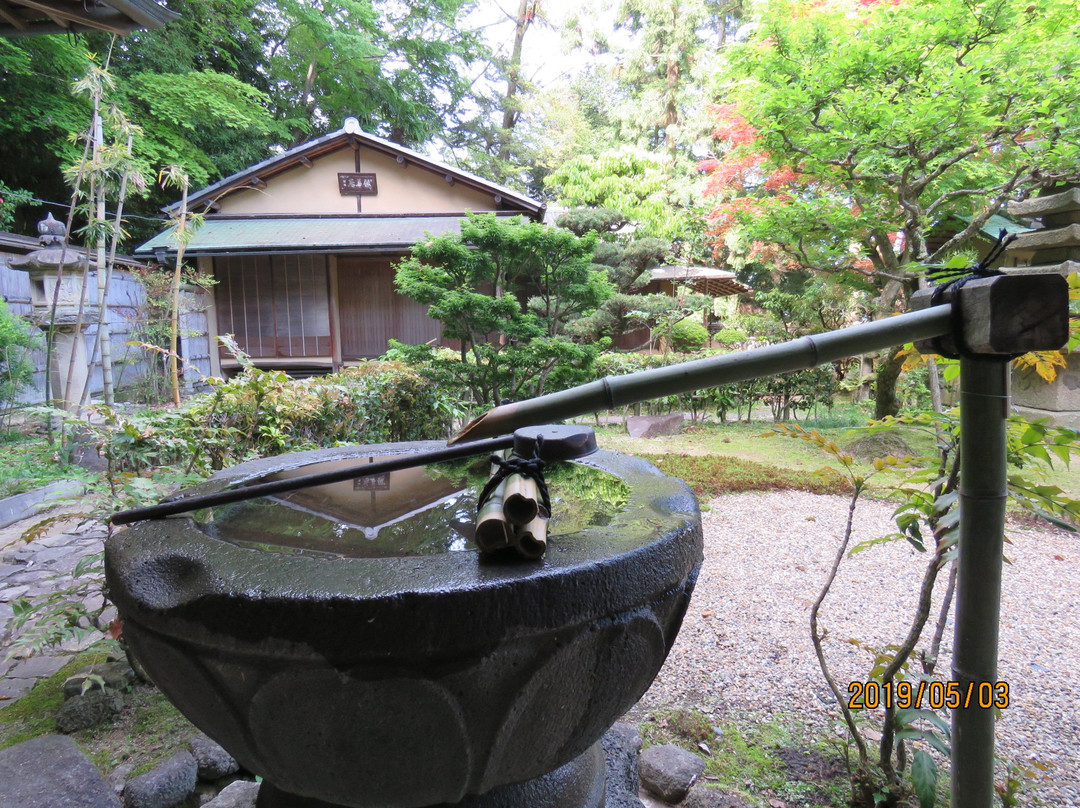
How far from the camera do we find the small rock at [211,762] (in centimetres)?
223

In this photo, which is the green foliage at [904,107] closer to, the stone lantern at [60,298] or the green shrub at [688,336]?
the green shrub at [688,336]

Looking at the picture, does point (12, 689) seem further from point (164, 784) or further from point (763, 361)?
point (763, 361)

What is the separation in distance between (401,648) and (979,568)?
1.21 m

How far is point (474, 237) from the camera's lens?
7.00 meters

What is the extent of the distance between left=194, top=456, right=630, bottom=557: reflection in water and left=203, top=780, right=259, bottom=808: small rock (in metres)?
0.96

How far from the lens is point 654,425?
359 inches

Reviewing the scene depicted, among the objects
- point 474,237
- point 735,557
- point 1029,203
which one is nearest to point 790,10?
point 1029,203

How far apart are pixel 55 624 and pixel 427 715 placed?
2.40m

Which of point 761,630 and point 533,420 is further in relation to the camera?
point 761,630

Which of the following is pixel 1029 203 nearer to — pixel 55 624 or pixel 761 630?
pixel 761 630

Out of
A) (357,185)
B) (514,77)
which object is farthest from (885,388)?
(514,77)

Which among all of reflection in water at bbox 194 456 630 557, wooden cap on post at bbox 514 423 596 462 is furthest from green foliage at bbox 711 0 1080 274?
wooden cap on post at bbox 514 423 596 462

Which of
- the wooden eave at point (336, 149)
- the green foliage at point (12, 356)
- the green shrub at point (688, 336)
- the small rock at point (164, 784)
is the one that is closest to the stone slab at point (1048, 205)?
the green shrub at point (688, 336)

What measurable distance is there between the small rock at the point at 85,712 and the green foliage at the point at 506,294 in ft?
16.4
